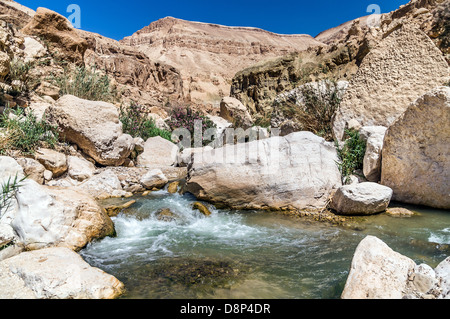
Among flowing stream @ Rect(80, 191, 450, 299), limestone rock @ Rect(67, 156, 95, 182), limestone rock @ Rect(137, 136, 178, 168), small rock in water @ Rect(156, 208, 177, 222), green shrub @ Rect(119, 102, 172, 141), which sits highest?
green shrub @ Rect(119, 102, 172, 141)

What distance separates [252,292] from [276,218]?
222cm

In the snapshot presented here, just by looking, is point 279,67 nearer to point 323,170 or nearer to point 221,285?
point 323,170

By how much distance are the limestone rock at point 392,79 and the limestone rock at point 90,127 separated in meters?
5.59

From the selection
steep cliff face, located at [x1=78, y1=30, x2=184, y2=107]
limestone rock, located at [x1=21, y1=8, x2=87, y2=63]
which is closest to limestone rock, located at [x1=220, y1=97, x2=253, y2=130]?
limestone rock, located at [x1=21, y1=8, x2=87, y2=63]

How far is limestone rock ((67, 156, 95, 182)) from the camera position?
5.91m

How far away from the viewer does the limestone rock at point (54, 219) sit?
2.94 meters

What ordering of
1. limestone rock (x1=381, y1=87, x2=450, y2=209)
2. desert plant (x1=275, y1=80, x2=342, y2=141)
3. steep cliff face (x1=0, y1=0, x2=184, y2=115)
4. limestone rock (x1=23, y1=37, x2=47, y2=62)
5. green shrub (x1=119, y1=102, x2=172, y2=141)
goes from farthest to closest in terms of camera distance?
steep cliff face (x1=0, y1=0, x2=184, y2=115) < limestone rock (x1=23, y1=37, x2=47, y2=62) < green shrub (x1=119, y1=102, x2=172, y2=141) < desert plant (x1=275, y1=80, x2=342, y2=141) < limestone rock (x1=381, y1=87, x2=450, y2=209)

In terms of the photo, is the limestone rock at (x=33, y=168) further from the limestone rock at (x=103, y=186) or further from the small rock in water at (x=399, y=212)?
the small rock in water at (x=399, y=212)

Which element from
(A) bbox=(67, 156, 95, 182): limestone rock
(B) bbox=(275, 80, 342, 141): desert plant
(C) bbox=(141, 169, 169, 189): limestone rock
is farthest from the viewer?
(B) bbox=(275, 80, 342, 141): desert plant

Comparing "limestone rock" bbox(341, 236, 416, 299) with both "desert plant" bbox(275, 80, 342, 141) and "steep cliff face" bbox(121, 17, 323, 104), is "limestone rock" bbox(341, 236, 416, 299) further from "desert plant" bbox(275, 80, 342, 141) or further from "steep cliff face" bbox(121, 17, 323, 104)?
"steep cliff face" bbox(121, 17, 323, 104)

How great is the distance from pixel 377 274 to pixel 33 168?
18.4 feet

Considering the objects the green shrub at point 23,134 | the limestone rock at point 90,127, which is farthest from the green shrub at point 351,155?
the green shrub at point 23,134

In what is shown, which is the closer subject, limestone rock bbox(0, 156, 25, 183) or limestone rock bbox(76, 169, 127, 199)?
limestone rock bbox(0, 156, 25, 183)

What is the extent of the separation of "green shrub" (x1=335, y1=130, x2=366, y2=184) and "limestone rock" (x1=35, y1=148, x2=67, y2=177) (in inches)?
227
